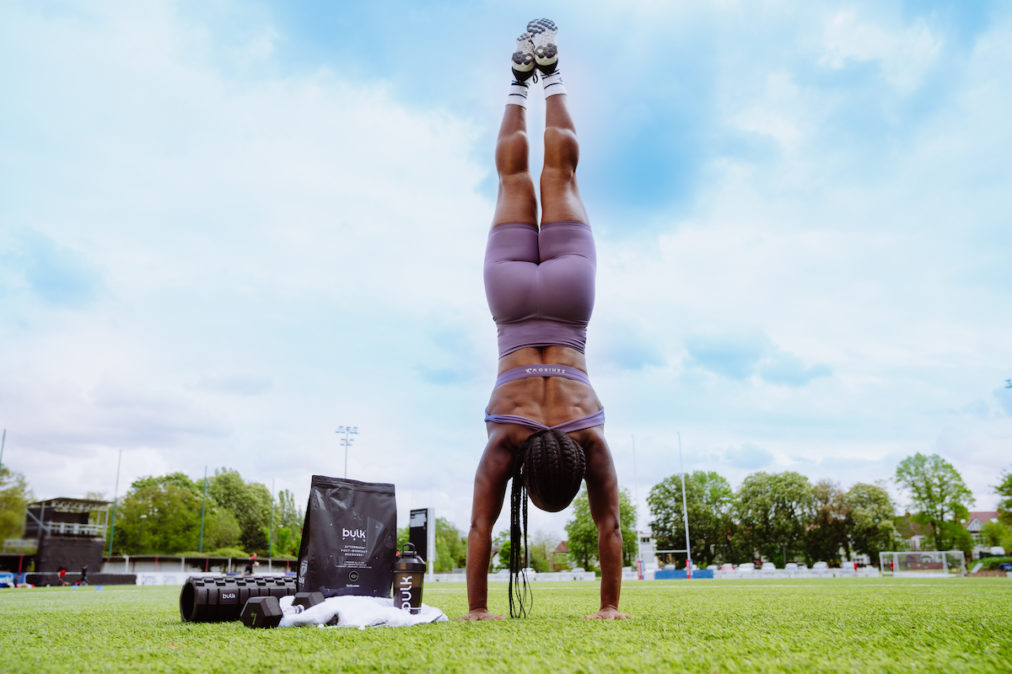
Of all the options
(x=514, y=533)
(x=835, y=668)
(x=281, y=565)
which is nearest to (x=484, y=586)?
(x=514, y=533)

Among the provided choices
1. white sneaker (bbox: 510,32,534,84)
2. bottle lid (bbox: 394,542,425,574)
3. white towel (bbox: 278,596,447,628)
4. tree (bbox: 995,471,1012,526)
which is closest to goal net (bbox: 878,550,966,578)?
tree (bbox: 995,471,1012,526)

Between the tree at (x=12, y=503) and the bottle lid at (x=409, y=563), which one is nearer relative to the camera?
the bottle lid at (x=409, y=563)

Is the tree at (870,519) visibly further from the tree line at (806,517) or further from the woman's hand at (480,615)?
the woman's hand at (480,615)

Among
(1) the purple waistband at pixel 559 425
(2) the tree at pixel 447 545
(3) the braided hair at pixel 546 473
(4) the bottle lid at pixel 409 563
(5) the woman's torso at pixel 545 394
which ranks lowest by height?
(2) the tree at pixel 447 545

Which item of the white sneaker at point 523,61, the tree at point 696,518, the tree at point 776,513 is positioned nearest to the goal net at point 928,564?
the tree at point 776,513

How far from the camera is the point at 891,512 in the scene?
47.0m

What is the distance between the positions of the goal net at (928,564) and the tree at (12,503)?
3783cm

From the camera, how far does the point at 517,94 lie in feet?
15.2

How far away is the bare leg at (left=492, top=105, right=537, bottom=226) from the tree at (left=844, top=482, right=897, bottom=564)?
1969 inches

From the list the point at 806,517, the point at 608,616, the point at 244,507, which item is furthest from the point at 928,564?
the point at 244,507

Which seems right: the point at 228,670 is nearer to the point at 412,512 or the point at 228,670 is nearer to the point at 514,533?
the point at 514,533

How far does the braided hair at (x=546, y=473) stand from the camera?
3.32m

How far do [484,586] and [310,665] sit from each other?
1758 mm

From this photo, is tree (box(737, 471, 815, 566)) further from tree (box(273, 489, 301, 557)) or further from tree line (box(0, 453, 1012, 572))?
tree (box(273, 489, 301, 557))
